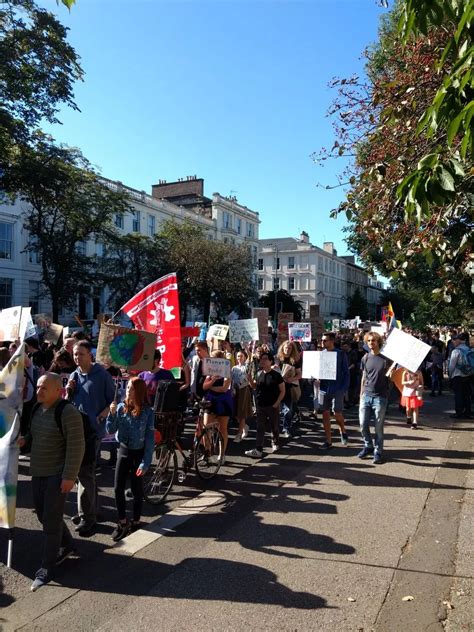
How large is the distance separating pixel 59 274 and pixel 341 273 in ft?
255

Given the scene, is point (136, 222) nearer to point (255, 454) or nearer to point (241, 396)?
point (241, 396)

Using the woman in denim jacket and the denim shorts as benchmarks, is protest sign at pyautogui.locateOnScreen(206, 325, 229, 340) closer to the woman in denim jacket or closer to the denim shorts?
the denim shorts

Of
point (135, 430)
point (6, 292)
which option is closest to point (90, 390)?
point (135, 430)

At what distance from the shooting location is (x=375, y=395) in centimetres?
802

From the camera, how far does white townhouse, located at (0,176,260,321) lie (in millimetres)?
36406

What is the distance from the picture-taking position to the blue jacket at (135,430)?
17.0ft

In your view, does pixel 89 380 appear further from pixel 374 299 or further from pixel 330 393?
pixel 374 299

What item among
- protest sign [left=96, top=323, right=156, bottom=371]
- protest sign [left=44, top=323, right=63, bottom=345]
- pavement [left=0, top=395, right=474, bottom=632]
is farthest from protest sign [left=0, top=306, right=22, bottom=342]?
protest sign [left=44, top=323, right=63, bottom=345]

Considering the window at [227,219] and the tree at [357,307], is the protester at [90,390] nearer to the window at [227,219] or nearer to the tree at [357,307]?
the window at [227,219]

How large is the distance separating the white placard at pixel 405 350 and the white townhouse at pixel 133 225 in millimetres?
27202

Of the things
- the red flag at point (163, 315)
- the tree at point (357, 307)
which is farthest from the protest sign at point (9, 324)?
the tree at point (357, 307)

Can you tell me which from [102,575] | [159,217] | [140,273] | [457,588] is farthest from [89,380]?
[159,217]

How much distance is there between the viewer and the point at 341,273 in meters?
101

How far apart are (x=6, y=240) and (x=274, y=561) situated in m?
36.4
